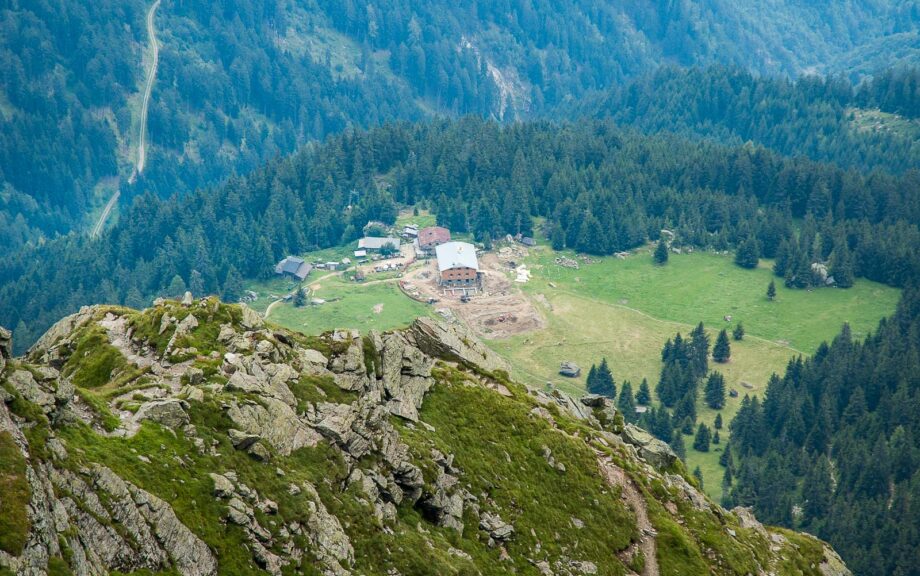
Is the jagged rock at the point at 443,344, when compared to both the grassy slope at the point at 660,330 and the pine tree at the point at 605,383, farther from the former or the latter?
the pine tree at the point at 605,383

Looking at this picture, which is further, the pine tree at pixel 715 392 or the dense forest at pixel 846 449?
the pine tree at pixel 715 392

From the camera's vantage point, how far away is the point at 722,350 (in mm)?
176875

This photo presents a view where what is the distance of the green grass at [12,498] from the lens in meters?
38.2

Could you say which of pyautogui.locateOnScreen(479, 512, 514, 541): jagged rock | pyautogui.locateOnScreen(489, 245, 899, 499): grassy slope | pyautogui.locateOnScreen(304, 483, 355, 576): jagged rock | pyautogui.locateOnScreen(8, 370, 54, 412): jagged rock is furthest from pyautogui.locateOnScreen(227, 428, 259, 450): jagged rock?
pyautogui.locateOnScreen(489, 245, 899, 499): grassy slope

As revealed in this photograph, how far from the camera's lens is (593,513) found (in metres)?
74.0

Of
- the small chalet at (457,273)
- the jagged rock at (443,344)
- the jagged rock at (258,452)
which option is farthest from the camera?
the small chalet at (457,273)

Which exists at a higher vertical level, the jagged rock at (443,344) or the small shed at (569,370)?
the jagged rock at (443,344)

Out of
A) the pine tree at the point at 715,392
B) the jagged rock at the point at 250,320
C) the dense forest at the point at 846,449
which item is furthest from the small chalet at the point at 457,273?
the jagged rock at the point at 250,320

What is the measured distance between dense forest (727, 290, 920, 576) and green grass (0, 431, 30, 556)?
4380 inches

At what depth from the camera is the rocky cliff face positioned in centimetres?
4569

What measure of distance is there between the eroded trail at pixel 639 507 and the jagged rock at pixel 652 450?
28.3 ft

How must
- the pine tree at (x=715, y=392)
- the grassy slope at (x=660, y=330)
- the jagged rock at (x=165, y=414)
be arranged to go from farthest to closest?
the grassy slope at (x=660, y=330)
the pine tree at (x=715, y=392)
the jagged rock at (x=165, y=414)

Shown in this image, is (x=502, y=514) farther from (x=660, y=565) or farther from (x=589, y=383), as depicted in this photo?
(x=589, y=383)

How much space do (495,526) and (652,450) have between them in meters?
27.1
